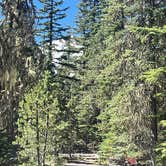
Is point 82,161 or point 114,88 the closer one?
point 114,88

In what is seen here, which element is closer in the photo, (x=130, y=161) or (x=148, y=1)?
(x=148, y=1)

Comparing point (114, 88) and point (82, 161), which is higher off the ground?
point (114, 88)

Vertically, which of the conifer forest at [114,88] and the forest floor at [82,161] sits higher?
the conifer forest at [114,88]

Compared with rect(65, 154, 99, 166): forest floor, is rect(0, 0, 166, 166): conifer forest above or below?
above

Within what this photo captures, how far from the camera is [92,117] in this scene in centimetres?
5325

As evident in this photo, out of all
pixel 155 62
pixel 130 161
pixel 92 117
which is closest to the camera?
→ pixel 155 62

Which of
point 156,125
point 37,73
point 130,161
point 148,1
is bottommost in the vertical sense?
point 130,161

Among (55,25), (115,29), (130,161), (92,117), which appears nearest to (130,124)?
(130,161)

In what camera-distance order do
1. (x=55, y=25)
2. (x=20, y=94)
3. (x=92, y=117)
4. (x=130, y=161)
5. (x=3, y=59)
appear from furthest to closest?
(x=92, y=117), (x=55, y=25), (x=130, y=161), (x=20, y=94), (x=3, y=59)

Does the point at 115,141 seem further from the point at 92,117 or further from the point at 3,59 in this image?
the point at 92,117

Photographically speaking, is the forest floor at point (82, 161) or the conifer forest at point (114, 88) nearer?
the conifer forest at point (114, 88)

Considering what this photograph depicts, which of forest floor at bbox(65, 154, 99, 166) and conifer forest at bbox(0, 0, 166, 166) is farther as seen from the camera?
forest floor at bbox(65, 154, 99, 166)

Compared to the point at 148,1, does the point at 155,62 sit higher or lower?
lower

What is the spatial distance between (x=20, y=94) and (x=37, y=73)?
2.72 ft
